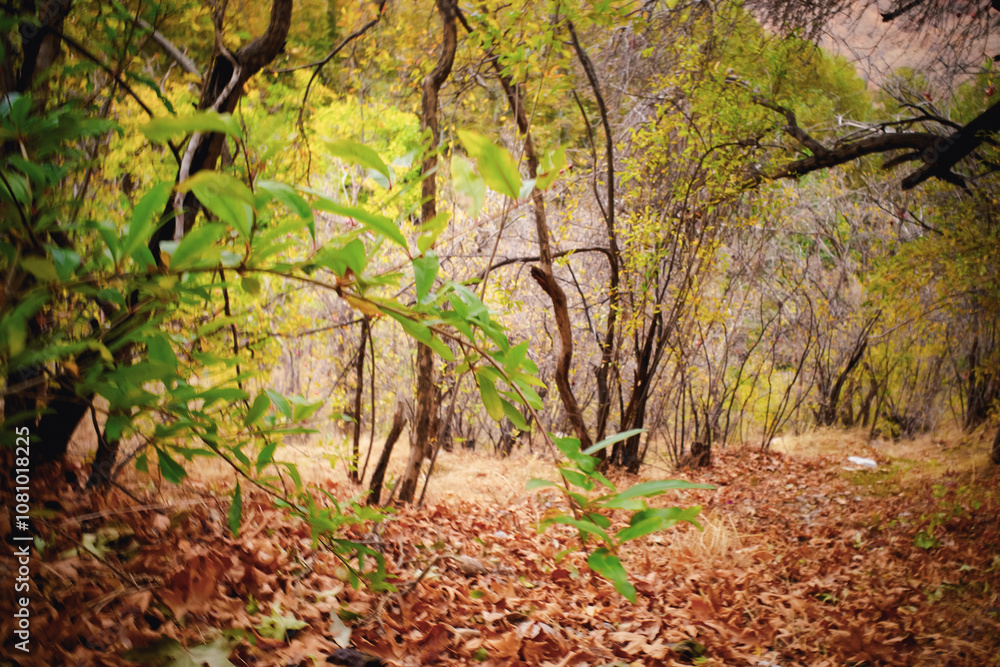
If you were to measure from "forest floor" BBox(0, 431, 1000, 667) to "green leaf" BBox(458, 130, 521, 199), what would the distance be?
950mm

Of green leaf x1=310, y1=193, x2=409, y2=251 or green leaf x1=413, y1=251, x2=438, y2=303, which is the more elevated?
green leaf x1=310, y1=193, x2=409, y2=251

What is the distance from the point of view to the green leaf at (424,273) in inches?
23.2

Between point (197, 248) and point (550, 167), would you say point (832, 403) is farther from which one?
point (197, 248)

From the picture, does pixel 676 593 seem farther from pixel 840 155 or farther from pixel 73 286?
pixel 840 155

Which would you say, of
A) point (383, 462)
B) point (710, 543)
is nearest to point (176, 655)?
point (383, 462)

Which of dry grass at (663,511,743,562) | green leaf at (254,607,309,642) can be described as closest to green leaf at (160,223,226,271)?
green leaf at (254,607,309,642)

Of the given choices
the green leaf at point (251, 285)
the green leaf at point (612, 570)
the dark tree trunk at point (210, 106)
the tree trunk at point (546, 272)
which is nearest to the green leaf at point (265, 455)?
the green leaf at point (251, 285)

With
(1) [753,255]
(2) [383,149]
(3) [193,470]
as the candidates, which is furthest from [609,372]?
(3) [193,470]

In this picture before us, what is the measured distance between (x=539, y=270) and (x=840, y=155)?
3.15 meters

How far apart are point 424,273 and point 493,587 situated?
72.5 inches

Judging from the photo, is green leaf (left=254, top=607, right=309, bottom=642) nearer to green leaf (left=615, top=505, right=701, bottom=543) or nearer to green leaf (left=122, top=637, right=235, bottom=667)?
green leaf (left=122, top=637, right=235, bottom=667)

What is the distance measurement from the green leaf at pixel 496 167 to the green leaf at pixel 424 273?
0.12 m

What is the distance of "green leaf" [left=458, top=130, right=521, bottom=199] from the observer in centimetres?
53

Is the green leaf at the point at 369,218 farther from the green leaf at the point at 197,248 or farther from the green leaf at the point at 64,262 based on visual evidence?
the green leaf at the point at 64,262
